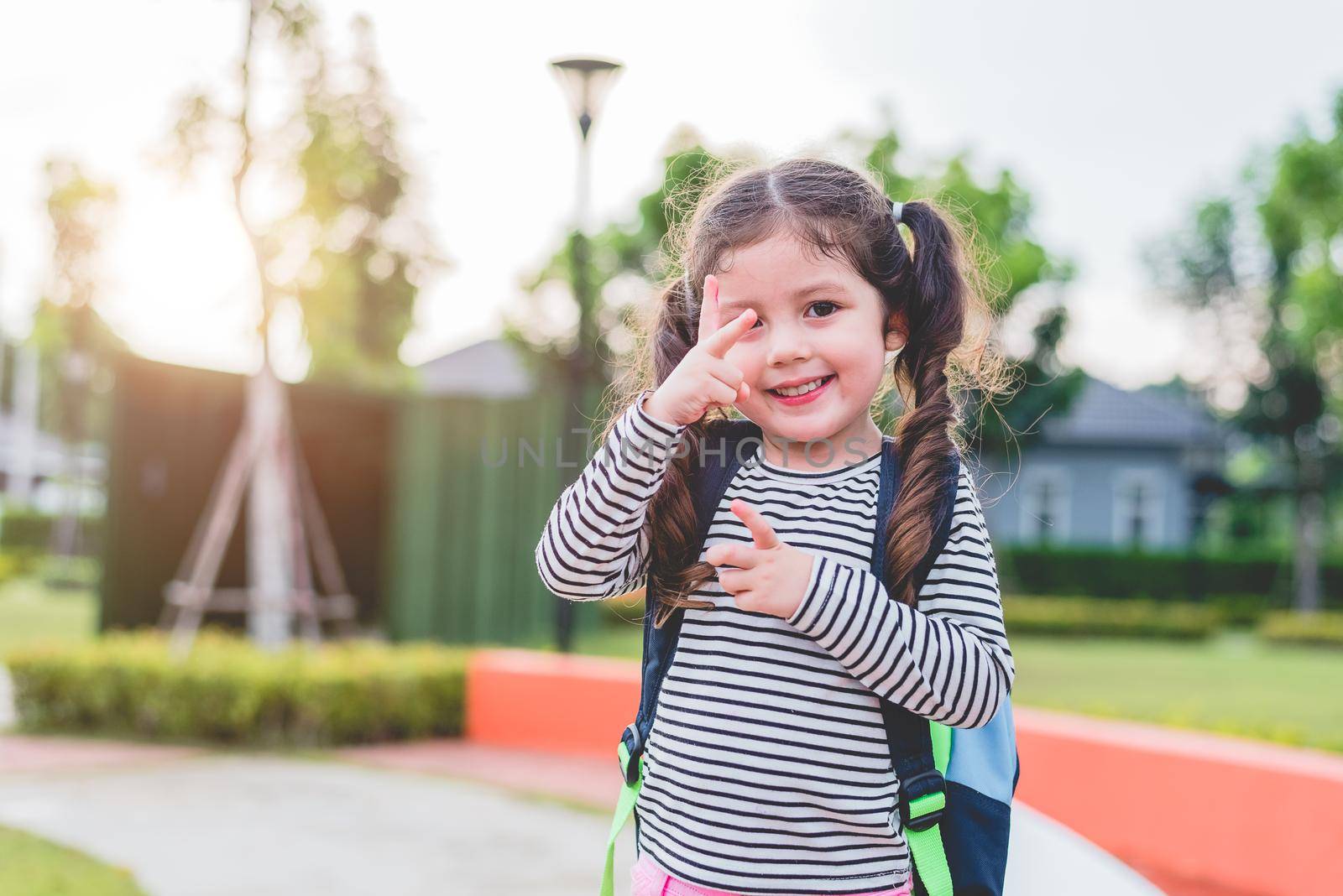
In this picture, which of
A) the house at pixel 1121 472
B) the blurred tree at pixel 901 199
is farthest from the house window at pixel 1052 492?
the blurred tree at pixel 901 199

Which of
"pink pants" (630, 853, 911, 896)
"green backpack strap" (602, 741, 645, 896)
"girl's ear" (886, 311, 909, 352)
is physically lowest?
"pink pants" (630, 853, 911, 896)

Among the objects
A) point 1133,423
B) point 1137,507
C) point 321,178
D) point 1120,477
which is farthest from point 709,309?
point 1137,507

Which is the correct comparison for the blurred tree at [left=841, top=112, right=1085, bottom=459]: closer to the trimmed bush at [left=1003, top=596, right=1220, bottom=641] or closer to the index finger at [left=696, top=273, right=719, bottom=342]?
the trimmed bush at [left=1003, top=596, right=1220, bottom=641]

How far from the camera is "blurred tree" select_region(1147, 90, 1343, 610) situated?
12727 mm

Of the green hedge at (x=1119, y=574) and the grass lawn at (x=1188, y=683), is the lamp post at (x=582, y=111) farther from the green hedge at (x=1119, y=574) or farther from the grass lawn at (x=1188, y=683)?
the green hedge at (x=1119, y=574)

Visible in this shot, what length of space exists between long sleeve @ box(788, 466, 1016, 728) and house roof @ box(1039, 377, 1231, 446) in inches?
1128

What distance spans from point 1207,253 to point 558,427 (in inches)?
1086

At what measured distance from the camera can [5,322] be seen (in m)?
41.9

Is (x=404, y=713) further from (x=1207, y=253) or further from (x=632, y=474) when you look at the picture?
(x=1207, y=253)

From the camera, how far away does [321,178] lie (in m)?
9.24

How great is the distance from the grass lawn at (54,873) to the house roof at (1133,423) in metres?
26.8

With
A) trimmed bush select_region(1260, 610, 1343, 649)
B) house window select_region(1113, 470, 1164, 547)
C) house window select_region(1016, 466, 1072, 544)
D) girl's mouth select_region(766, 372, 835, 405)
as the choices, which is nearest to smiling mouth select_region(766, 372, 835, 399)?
girl's mouth select_region(766, 372, 835, 405)

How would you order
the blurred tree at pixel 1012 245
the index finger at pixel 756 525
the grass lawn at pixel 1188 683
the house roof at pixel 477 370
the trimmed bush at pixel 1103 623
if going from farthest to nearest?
the house roof at pixel 477 370 → the trimmed bush at pixel 1103 623 → the blurred tree at pixel 1012 245 → the grass lawn at pixel 1188 683 → the index finger at pixel 756 525

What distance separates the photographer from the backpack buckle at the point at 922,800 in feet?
4.54
